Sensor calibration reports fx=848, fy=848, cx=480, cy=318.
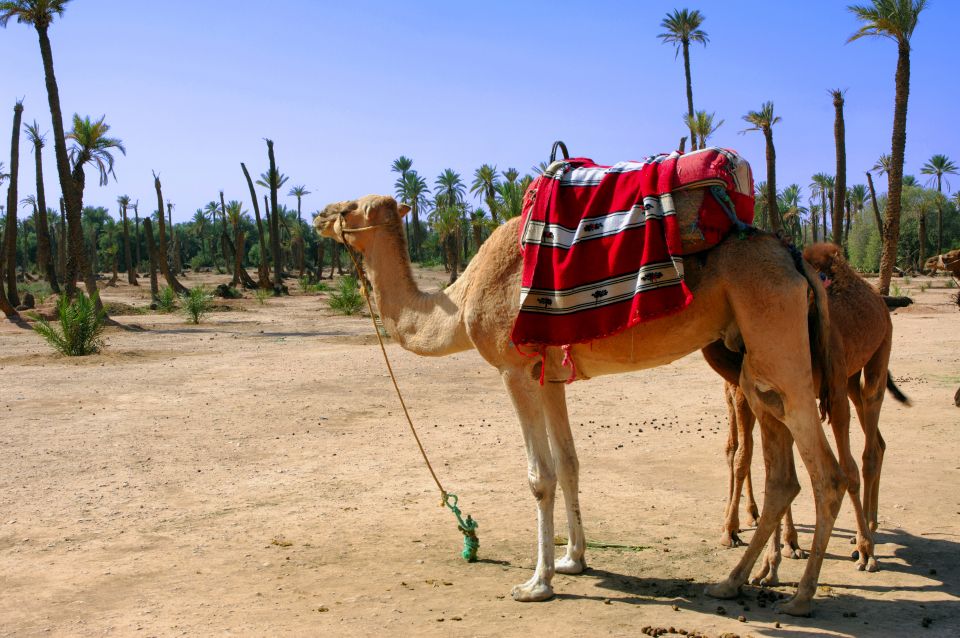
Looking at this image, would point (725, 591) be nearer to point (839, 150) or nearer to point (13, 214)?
point (839, 150)

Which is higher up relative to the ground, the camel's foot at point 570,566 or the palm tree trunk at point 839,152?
the palm tree trunk at point 839,152

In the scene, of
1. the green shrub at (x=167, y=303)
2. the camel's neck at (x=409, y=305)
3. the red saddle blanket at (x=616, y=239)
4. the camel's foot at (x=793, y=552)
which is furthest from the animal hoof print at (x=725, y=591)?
the green shrub at (x=167, y=303)

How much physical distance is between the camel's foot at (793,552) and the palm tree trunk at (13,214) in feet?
109

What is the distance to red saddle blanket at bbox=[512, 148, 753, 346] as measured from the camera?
4703 mm

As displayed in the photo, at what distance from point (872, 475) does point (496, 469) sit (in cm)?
356

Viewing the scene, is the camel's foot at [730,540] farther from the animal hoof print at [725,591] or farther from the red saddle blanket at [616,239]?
the red saddle blanket at [616,239]

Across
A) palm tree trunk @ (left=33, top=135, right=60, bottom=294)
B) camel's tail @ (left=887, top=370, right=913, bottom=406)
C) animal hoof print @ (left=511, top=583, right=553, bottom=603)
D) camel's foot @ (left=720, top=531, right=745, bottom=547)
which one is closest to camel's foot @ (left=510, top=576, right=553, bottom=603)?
animal hoof print @ (left=511, top=583, right=553, bottom=603)

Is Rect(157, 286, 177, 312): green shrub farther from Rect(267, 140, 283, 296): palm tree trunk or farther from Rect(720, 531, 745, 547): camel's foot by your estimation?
Rect(720, 531, 745, 547): camel's foot

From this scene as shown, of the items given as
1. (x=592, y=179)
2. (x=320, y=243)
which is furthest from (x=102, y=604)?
(x=320, y=243)

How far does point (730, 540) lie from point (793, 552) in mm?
445

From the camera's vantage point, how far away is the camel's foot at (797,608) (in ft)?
15.7

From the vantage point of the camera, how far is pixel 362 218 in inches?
240

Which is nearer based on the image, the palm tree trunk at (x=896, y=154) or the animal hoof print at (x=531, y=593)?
the animal hoof print at (x=531, y=593)

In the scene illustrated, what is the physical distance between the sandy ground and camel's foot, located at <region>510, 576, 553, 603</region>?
0.21ft
